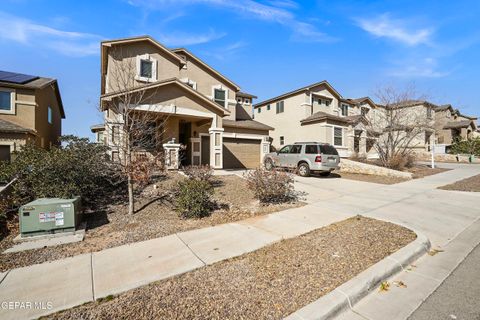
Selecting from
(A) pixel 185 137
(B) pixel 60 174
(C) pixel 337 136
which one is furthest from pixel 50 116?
(C) pixel 337 136

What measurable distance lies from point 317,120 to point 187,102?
43.8 feet

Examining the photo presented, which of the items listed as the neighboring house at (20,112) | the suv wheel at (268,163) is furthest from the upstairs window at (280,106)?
the neighboring house at (20,112)

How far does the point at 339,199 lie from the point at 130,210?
286 inches

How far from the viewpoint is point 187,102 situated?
13492 mm

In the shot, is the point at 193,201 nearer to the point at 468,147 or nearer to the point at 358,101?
the point at 358,101

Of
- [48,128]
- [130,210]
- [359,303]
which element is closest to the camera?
[359,303]

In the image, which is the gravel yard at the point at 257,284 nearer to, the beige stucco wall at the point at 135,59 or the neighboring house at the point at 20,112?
the beige stucco wall at the point at 135,59

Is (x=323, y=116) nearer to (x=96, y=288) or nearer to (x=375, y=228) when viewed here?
(x=375, y=228)

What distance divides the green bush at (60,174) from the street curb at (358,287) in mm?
6762

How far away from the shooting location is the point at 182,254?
4441mm

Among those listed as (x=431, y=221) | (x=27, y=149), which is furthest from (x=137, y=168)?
(x=431, y=221)

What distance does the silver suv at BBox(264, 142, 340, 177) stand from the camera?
13852mm

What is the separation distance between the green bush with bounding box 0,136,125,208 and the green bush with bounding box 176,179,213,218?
235 cm

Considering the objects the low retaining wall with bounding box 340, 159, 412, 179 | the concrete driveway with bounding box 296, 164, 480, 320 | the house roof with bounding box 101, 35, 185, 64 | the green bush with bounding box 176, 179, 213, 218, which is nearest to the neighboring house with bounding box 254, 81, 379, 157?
the low retaining wall with bounding box 340, 159, 412, 179
